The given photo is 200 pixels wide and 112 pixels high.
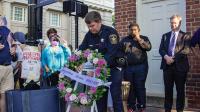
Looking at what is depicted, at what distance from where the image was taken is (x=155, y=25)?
28.4 feet

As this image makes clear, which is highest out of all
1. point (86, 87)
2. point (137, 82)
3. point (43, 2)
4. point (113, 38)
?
point (43, 2)

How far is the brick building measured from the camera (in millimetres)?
7750

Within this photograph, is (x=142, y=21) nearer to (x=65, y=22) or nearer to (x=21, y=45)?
(x=21, y=45)

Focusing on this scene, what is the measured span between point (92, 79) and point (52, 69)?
3162mm

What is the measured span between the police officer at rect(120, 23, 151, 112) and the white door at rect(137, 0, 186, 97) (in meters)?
1.24

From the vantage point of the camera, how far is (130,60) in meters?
7.34

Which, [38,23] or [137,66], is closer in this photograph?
[38,23]

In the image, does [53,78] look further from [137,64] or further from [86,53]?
[86,53]

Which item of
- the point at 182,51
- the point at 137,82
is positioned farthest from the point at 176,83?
the point at 137,82

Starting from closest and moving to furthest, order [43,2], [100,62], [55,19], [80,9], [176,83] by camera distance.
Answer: [100,62], [43,2], [176,83], [80,9], [55,19]

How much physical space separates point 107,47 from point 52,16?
78.8 feet

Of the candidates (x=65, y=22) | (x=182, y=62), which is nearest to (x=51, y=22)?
(x=65, y=22)

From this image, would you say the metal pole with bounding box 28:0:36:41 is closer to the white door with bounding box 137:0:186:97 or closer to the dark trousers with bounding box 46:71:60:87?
the dark trousers with bounding box 46:71:60:87

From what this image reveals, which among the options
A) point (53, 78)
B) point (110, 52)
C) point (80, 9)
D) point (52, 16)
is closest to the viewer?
point (110, 52)
